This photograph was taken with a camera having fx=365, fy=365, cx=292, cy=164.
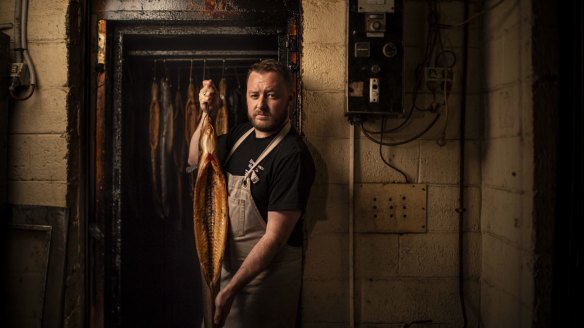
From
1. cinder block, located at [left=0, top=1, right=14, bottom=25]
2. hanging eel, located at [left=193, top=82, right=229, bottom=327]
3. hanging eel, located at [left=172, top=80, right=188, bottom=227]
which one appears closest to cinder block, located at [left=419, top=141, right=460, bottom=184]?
hanging eel, located at [left=193, top=82, right=229, bottom=327]

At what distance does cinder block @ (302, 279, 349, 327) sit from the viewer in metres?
2.23

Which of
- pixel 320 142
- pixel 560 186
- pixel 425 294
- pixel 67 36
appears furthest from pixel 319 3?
pixel 425 294

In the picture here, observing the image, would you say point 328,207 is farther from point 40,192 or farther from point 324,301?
point 40,192

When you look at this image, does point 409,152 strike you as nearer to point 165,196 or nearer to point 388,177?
point 388,177

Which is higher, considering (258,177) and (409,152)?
(409,152)

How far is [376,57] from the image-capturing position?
82.2 inches

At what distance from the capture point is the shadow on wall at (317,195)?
223 cm

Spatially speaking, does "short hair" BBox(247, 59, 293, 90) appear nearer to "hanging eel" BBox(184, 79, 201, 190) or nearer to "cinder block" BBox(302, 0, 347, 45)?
"cinder block" BBox(302, 0, 347, 45)

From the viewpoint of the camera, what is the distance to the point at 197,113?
271 cm

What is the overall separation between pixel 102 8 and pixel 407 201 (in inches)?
88.3

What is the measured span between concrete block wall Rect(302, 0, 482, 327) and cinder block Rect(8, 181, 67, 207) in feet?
4.88

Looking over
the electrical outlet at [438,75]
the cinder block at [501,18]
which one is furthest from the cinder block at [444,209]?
the cinder block at [501,18]

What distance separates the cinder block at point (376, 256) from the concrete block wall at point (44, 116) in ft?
5.93

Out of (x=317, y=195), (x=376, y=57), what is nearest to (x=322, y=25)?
(x=376, y=57)
